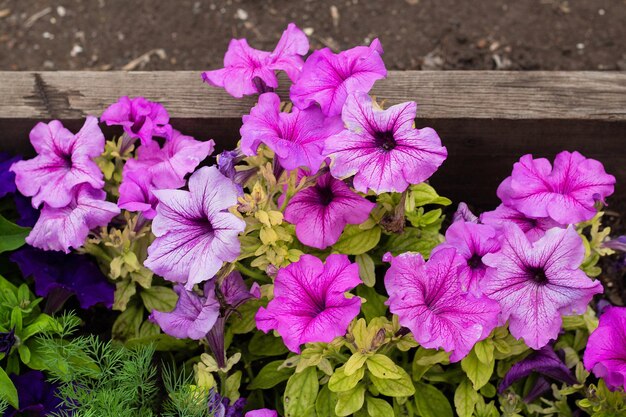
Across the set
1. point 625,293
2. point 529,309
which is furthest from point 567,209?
point 625,293

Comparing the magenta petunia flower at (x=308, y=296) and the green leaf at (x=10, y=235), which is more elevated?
the magenta petunia flower at (x=308, y=296)

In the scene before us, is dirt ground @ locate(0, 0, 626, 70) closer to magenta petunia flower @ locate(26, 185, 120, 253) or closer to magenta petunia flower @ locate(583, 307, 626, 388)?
magenta petunia flower @ locate(26, 185, 120, 253)

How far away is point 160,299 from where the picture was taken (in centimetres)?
169

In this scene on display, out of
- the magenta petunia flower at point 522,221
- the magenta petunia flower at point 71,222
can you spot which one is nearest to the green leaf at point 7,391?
the magenta petunia flower at point 71,222

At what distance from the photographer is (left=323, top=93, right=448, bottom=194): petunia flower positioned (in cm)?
126

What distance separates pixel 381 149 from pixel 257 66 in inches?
15.9

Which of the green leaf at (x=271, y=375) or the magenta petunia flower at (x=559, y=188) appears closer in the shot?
the magenta petunia flower at (x=559, y=188)

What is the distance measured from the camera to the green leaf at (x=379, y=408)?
58.5 inches

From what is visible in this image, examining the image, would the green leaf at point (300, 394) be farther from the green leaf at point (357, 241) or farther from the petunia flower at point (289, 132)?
the petunia flower at point (289, 132)

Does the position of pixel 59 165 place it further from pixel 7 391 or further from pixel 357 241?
pixel 357 241

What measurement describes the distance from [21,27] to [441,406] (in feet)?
6.82

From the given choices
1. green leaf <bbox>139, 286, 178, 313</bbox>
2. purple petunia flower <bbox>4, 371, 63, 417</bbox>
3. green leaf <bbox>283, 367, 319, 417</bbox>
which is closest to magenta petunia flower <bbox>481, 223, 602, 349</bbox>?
green leaf <bbox>283, 367, 319, 417</bbox>

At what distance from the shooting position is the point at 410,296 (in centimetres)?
130

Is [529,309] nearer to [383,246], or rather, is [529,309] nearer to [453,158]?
[383,246]
